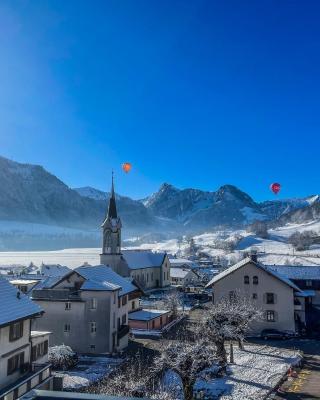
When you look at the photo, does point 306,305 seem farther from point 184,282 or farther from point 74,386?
point 184,282

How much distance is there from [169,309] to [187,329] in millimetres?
9146

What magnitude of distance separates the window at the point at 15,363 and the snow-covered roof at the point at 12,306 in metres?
2.70

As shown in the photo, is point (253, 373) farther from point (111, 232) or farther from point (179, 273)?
point (179, 273)

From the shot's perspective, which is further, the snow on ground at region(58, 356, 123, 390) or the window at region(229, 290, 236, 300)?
the window at region(229, 290, 236, 300)

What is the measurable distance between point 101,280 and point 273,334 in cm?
2197

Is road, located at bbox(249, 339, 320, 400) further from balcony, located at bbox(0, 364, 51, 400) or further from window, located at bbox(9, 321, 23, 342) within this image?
window, located at bbox(9, 321, 23, 342)

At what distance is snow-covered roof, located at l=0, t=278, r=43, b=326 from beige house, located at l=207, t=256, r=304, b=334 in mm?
30128

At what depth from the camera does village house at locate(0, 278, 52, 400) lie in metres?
26.5

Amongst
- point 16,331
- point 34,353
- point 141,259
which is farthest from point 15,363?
point 141,259

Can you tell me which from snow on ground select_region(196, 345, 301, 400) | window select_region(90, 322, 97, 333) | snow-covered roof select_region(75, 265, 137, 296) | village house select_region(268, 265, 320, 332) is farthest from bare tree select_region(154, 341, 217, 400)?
village house select_region(268, 265, 320, 332)

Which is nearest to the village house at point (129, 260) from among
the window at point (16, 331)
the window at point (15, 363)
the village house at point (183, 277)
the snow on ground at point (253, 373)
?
the village house at point (183, 277)

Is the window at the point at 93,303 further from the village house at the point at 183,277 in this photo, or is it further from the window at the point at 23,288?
the village house at the point at 183,277

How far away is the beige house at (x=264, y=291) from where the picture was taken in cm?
5144

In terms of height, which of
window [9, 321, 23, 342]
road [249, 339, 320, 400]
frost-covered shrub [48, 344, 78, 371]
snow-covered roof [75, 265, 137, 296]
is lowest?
road [249, 339, 320, 400]
